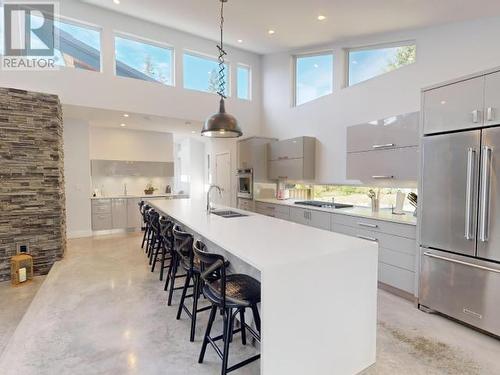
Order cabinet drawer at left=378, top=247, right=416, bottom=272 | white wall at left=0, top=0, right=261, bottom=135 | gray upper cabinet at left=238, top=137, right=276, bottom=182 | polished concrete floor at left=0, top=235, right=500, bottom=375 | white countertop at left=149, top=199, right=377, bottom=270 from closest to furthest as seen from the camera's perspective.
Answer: white countertop at left=149, top=199, right=377, bottom=270, polished concrete floor at left=0, top=235, right=500, bottom=375, cabinet drawer at left=378, top=247, right=416, bottom=272, white wall at left=0, top=0, right=261, bottom=135, gray upper cabinet at left=238, top=137, right=276, bottom=182

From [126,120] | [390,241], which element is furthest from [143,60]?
[390,241]

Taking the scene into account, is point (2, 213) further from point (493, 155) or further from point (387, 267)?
point (493, 155)

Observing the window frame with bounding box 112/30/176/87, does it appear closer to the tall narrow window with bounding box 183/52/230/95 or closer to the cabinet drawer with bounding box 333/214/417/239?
the tall narrow window with bounding box 183/52/230/95

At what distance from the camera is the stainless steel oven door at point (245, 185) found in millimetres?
5935

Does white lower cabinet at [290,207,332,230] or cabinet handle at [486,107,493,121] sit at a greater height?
cabinet handle at [486,107,493,121]

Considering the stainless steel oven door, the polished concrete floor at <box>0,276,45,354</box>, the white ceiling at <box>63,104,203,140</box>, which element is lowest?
the polished concrete floor at <box>0,276,45,354</box>

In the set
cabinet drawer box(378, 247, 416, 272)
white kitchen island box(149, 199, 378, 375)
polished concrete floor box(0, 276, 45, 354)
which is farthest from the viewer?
cabinet drawer box(378, 247, 416, 272)

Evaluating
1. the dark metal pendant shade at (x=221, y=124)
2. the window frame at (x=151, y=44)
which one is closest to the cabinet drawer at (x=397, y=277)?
the dark metal pendant shade at (x=221, y=124)

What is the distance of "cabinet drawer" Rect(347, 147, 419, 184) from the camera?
3289mm

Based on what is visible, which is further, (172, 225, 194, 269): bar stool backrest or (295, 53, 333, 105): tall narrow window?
(295, 53, 333, 105): tall narrow window

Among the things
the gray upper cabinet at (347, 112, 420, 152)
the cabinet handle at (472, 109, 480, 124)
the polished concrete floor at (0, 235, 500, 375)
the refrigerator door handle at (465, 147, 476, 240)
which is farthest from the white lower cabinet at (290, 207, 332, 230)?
the cabinet handle at (472, 109, 480, 124)

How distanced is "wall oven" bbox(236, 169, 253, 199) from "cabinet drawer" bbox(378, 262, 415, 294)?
3.15 m

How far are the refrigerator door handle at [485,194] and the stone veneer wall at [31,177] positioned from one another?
5.31 meters

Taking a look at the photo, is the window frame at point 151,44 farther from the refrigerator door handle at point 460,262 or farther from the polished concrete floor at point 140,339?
the refrigerator door handle at point 460,262
